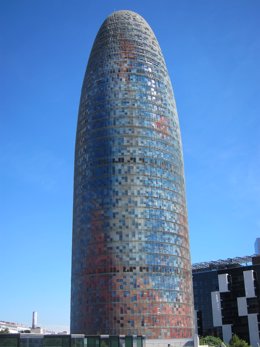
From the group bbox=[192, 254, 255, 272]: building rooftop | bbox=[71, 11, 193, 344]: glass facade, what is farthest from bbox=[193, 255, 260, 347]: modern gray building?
bbox=[71, 11, 193, 344]: glass facade

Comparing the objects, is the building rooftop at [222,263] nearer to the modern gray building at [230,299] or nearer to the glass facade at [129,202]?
the modern gray building at [230,299]

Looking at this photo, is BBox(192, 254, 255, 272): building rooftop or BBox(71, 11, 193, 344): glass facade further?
BBox(192, 254, 255, 272): building rooftop

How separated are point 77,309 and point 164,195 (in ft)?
127

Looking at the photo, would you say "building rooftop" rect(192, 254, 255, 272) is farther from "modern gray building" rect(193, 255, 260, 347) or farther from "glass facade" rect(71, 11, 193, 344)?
"glass facade" rect(71, 11, 193, 344)

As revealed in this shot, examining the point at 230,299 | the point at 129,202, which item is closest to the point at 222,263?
the point at 230,299

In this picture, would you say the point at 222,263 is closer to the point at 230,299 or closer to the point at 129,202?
the point at 230,299

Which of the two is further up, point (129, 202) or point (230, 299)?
point (129, 202)

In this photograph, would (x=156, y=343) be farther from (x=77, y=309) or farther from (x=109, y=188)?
(x=109, y=188)

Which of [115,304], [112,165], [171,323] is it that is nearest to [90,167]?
[112,165]

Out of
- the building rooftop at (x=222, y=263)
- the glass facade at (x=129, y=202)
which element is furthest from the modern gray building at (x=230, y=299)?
the glass facade at (x=129, y=202)

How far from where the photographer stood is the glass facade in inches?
4648

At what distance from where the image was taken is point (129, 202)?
125 meters

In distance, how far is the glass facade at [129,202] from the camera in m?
118

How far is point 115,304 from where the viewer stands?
11656cm
